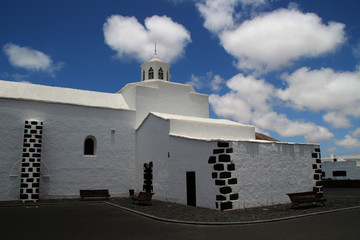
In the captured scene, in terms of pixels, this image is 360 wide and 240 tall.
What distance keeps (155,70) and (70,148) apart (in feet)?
30.9

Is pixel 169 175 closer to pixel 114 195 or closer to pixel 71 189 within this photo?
pixel 114 195

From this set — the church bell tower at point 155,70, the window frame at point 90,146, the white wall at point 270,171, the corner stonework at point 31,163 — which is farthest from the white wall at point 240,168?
the church bell tower at point 155,70

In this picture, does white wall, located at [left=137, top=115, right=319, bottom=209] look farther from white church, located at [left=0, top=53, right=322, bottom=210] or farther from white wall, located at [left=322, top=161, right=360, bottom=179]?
white wall, located at [left=322, top=161, right=360, bottom=179]

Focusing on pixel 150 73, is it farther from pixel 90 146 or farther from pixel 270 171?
pixel 270 171

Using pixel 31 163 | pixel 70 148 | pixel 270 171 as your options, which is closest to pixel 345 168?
pixel 270 171

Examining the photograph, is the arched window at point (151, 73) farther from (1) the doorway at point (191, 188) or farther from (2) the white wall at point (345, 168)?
(2) the white wall at point (345, 168)

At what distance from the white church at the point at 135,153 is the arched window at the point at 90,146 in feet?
0.20

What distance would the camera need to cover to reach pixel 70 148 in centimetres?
1764

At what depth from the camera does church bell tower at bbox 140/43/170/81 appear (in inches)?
927

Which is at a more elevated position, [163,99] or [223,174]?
[163,99]

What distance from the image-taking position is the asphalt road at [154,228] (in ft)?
24.8

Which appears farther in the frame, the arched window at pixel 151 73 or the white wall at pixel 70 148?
the arched window at pixel 151 73

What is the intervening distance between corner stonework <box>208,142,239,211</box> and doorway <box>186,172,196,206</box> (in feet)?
4.92

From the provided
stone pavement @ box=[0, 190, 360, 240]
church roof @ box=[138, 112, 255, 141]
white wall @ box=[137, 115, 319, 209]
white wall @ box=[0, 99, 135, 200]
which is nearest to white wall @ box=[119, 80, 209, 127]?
white wall @ box=[0, 99, 135, 200]
